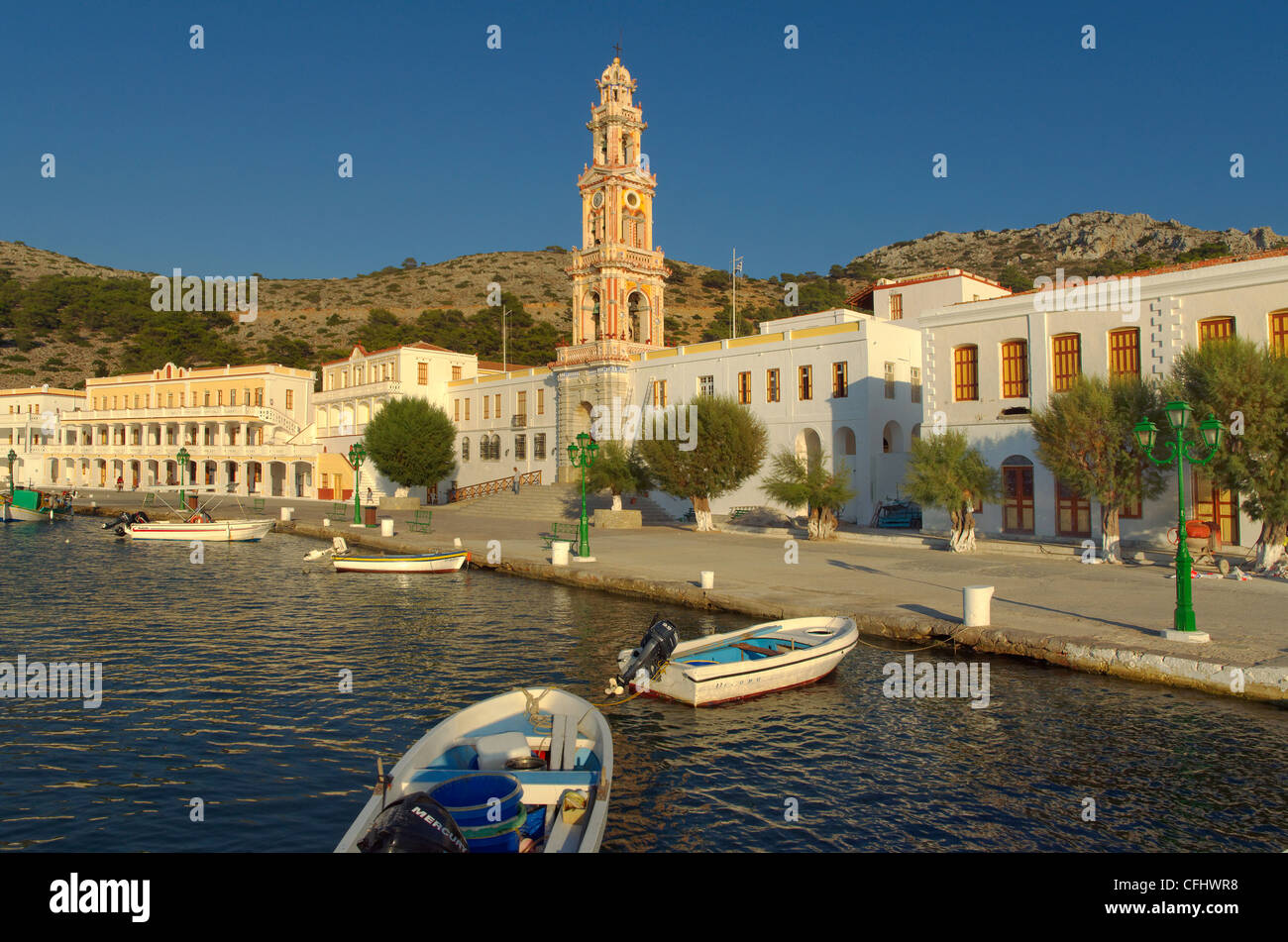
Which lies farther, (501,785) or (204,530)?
(204,530)

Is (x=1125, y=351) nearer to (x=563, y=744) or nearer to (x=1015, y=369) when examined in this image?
(x=1015, y=369)

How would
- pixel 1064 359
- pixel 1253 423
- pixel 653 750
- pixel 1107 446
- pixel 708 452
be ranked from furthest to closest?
pixel 708 452, pixel 1064 359, pixel 1107 446, pixel 1253 423, pixel 653 750

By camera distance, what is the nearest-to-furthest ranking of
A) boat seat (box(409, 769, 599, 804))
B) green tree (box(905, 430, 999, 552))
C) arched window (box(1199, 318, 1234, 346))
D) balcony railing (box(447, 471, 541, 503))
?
boat seat (box(409, 769, 599, 804)), arched window (box(1199, 318, 1234, 346)), green tree (box(905, 430, 999, 552)), balcony railing (box(447, 471, 541, 503))

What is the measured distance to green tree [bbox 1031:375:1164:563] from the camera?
23672 mm

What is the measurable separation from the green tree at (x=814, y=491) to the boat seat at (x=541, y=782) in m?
24.2

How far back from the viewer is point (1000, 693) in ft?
43.0

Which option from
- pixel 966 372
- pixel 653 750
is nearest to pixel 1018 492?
pixel 966 372

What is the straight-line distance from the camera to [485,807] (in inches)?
285

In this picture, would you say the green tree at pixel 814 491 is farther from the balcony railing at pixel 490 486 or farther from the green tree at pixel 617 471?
the balcony railing at pixel 490 486

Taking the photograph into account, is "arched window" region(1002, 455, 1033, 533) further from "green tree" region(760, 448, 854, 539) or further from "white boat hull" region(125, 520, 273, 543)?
"white boat hull" region(125, 520, 273, 543)

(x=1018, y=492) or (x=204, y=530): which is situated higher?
(x=1018, y=492)

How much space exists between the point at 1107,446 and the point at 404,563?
21.7m

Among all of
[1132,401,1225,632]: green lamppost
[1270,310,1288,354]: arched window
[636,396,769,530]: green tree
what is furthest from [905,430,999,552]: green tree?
[1132,401,1225,632]: green lamppost

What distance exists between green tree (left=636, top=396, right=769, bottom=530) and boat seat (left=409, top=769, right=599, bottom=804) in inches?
1082
